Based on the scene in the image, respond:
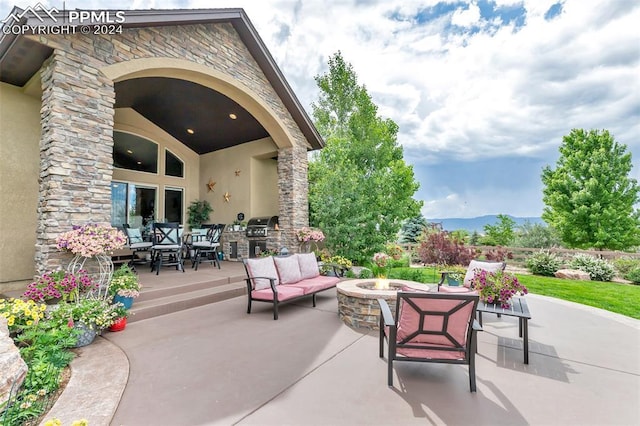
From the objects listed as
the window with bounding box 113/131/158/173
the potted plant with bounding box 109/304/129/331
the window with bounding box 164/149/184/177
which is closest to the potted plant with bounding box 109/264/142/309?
the potted plant with bounding box 109/304/129/331

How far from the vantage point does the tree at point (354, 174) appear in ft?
28.2

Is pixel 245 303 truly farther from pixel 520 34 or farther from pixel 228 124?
pixel 520 34

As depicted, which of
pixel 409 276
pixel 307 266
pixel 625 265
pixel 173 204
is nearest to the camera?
pixel 307 266

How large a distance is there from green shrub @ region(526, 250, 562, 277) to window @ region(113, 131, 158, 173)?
13.4 metres

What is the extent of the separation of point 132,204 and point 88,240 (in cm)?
626

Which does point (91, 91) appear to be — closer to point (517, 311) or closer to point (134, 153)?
point (134, 153)

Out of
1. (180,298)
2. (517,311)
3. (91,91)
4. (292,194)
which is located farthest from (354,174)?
(91,91)

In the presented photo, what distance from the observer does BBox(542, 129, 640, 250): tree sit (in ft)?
40.0

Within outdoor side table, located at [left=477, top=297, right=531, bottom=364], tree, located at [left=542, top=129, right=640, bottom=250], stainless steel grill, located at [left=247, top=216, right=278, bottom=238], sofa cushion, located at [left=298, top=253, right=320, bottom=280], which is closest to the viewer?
outdoor side table, located at [left=477, top=297, right=531, bottom=364]

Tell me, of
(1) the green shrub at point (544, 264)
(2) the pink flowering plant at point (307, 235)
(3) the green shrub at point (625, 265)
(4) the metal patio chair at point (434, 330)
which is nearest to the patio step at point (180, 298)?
(2) the pink flowering plant at point (307, 235)

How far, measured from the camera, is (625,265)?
853 centimetres

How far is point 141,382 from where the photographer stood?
8.12 feet

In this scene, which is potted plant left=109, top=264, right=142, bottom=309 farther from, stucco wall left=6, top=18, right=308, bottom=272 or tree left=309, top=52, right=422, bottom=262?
tree left=309, top=52, right=422, bottom=262

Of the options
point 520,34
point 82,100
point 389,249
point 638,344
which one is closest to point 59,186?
point 82,100
